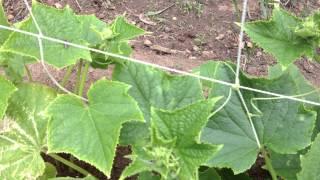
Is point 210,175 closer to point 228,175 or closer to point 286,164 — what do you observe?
point 228,175

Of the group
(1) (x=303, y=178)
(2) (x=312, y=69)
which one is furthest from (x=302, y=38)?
Result: (2) (x=312, y=69)

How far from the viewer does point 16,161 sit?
182 cm

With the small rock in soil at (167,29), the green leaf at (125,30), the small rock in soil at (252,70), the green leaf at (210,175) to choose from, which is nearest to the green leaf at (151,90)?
the green leaf at (125,30)

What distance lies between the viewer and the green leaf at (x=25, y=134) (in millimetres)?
1801

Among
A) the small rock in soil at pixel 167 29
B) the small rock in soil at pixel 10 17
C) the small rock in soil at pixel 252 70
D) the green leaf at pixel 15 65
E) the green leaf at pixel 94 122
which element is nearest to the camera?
Answer: the green leaf at pixel 94 122

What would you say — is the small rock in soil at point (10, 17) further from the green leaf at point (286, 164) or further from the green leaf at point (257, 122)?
the green leaf at point (286, 164)

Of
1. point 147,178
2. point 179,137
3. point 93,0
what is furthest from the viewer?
point 93,0

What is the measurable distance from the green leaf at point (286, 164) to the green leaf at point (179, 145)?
0.49 m

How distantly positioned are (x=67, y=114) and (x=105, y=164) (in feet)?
0.63

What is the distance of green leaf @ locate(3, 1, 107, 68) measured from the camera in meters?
1.76

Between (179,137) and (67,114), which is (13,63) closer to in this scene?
(67,114)

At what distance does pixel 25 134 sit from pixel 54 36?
12.5 inches

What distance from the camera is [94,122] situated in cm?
167

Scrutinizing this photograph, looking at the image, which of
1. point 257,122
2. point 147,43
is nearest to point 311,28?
point 257,122
